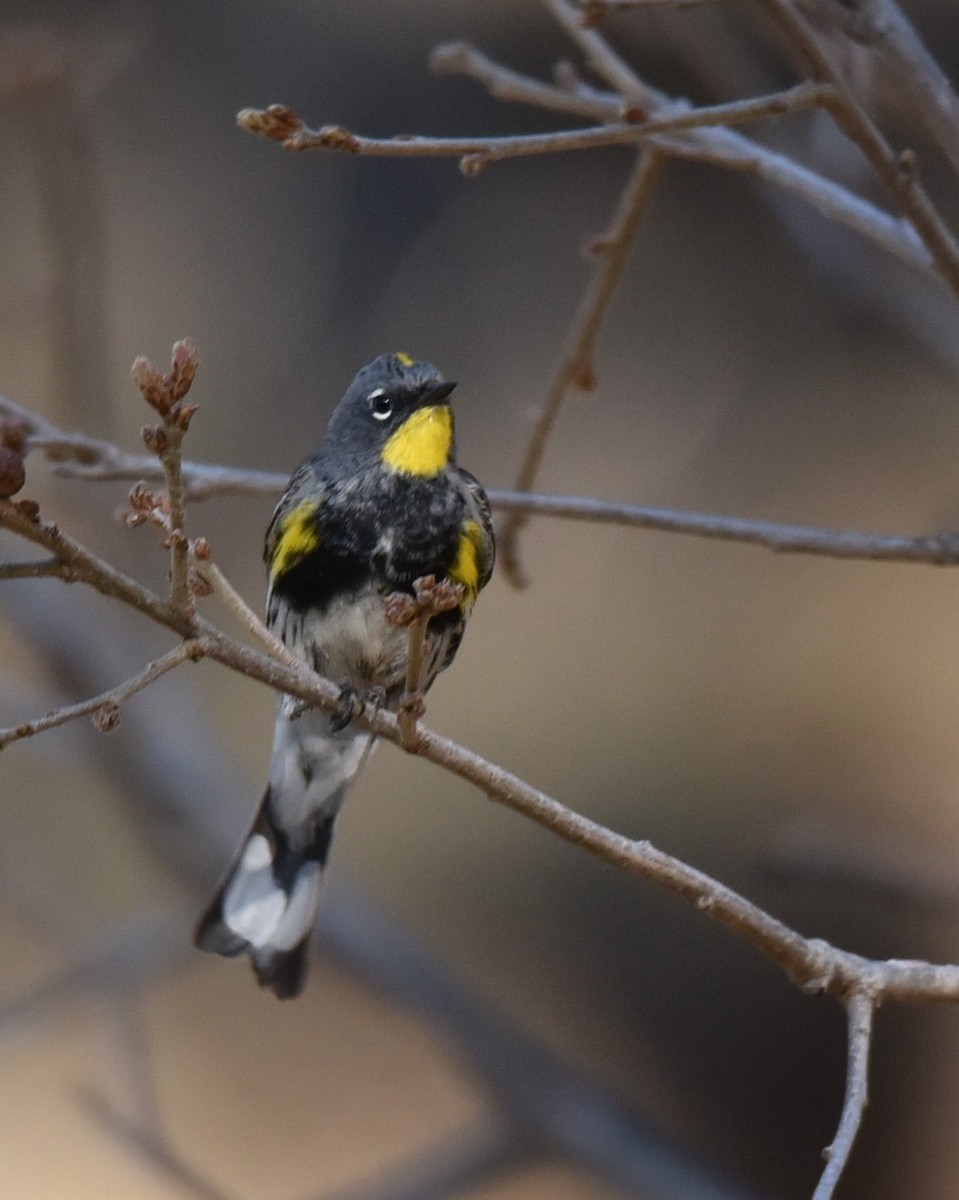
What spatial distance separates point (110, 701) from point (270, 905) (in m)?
1.24

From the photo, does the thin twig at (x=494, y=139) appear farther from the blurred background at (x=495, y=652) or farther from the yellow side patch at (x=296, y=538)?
the blurred background at (x=495, y=652)

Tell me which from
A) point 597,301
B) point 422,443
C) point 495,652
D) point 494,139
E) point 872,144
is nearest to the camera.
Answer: point 494,139

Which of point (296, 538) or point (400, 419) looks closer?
point (296, 538)

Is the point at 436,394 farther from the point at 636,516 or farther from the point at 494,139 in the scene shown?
the point at 494,139

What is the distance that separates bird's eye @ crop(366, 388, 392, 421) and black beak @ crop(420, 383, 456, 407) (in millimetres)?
57

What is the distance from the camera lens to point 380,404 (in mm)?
2580

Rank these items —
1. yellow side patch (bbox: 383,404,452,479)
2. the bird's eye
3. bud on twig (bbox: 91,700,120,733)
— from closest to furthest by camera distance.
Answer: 1. bud on twig (bbox: 91,700,120,733)
2. yellow side patch (bbox: 383,404,452,479)
3. the bird's eye

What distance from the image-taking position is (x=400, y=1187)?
2982mm

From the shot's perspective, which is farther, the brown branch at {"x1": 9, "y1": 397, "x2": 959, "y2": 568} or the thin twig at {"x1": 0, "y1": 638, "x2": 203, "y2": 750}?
the brown branch at {"x1": 9, "y1": 397, "x2": 959, "y2": 568}

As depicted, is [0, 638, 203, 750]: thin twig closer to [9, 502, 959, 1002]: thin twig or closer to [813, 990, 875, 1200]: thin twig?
[9, 502, 959, 1002]: thin twig

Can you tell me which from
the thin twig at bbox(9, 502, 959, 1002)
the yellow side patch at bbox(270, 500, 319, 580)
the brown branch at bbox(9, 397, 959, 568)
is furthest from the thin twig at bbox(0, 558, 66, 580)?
the yellow side patch at bbox(270, 500, 319, 580)

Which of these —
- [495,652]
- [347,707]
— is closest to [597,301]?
[347,707]

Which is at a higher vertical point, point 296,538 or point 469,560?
point 469,560

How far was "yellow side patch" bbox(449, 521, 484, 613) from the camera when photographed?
7.78 ft
